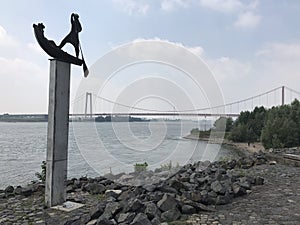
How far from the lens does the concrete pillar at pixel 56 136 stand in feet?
15.5

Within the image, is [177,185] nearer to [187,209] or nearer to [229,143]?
[187,209]

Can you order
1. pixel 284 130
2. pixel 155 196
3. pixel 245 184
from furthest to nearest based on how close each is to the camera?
pixel 284 130, pixel 245 184, pixel 155 196

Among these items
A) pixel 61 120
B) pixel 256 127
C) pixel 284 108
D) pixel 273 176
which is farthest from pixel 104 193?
pixel 256 127

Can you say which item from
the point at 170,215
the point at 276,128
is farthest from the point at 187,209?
the point at 276,128

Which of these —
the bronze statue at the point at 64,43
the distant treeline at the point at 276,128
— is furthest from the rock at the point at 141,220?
Answer: the distant treeline at the point at 276,128

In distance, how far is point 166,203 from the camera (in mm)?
3889

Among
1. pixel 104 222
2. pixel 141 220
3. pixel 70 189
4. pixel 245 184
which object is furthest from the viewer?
pixel 70 189

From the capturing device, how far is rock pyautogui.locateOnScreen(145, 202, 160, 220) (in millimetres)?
3591

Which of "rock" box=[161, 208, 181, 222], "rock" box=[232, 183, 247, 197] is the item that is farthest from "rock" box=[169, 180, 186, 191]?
"rock" box=[161, 208, 181, 222]

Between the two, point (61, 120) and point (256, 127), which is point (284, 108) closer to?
point (256, 127)

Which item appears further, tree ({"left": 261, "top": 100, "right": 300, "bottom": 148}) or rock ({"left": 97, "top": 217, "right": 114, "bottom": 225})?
tree ({"left": 261, "top": 100, "right": 300, "bottom": 148})

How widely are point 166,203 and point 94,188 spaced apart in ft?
7.60

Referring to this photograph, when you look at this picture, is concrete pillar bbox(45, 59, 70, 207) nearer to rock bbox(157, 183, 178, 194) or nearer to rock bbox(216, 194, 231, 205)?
rock bbox(157, 183, 178, 194)

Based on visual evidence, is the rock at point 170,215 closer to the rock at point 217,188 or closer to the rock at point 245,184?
the rock at point 217,188
